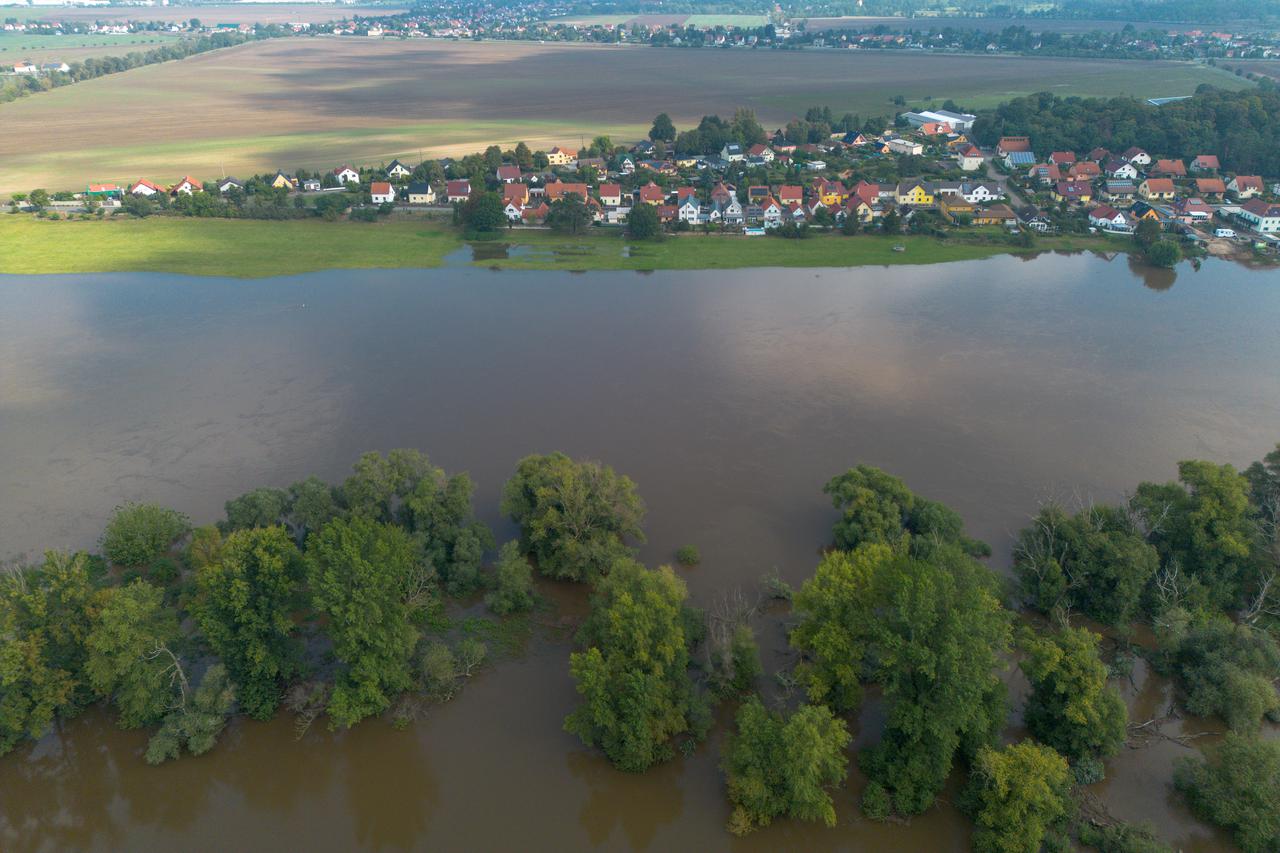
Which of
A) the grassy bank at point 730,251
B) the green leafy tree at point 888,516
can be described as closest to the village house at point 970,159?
the grassy bank at point 730,251

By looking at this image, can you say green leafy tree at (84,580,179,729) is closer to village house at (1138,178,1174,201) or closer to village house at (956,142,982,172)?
village house at (1138,178,1174,201)

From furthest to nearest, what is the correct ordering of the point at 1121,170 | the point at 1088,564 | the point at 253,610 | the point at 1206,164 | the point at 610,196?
the point at 1206,164, the point at 1121,170, the point at 610,196, the point at 1088,564, the point at 253,610

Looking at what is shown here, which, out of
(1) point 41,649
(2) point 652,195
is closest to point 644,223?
(2) point 652,195

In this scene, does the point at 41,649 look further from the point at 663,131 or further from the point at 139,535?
the point at 663,131

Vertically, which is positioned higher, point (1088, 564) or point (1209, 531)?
point (1209, 531)

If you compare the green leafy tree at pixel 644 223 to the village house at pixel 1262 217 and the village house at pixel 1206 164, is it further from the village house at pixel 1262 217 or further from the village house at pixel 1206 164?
the village house at pixel 1206 164

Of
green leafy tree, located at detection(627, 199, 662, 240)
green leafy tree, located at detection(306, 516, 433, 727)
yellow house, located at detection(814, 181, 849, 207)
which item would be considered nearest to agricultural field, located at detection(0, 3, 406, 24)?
green leafy tree, located at detection(627, 199, 662, 240)

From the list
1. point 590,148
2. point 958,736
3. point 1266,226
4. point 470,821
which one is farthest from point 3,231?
point 1266,226
